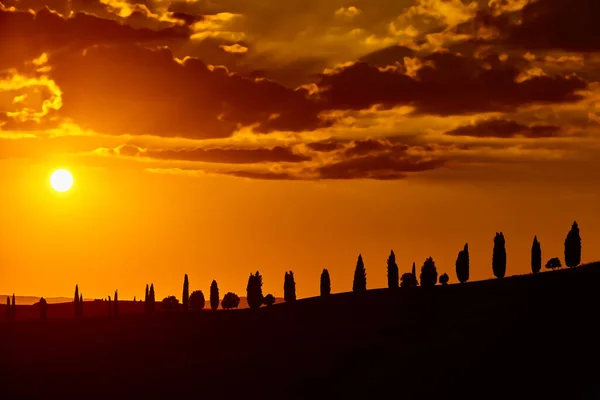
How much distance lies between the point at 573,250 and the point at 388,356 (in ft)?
196

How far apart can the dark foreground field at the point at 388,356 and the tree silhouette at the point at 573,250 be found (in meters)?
10.6

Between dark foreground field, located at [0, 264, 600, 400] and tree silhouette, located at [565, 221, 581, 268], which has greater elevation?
tree silhouette, located at [565, 221, 581, 268]

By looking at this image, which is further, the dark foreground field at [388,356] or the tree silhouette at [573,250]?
the tree silhouette at [573,250]

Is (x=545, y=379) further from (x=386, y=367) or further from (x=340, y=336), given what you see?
(x=340, y=336)

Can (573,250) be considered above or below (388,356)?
above

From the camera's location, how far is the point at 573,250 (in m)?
196

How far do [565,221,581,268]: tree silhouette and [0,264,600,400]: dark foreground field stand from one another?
34.6 ft

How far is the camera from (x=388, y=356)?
149 meters

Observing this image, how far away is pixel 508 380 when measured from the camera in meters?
128

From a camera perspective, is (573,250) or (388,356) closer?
(388,356)

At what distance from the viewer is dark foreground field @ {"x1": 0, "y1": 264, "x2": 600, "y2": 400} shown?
130875 mm

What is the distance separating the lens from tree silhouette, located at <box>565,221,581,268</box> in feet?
641

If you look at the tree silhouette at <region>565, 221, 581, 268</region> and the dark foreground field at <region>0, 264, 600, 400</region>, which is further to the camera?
the tree silhouette at <region>565, 221, 581, 268</region>

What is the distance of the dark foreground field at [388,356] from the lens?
130875mm
